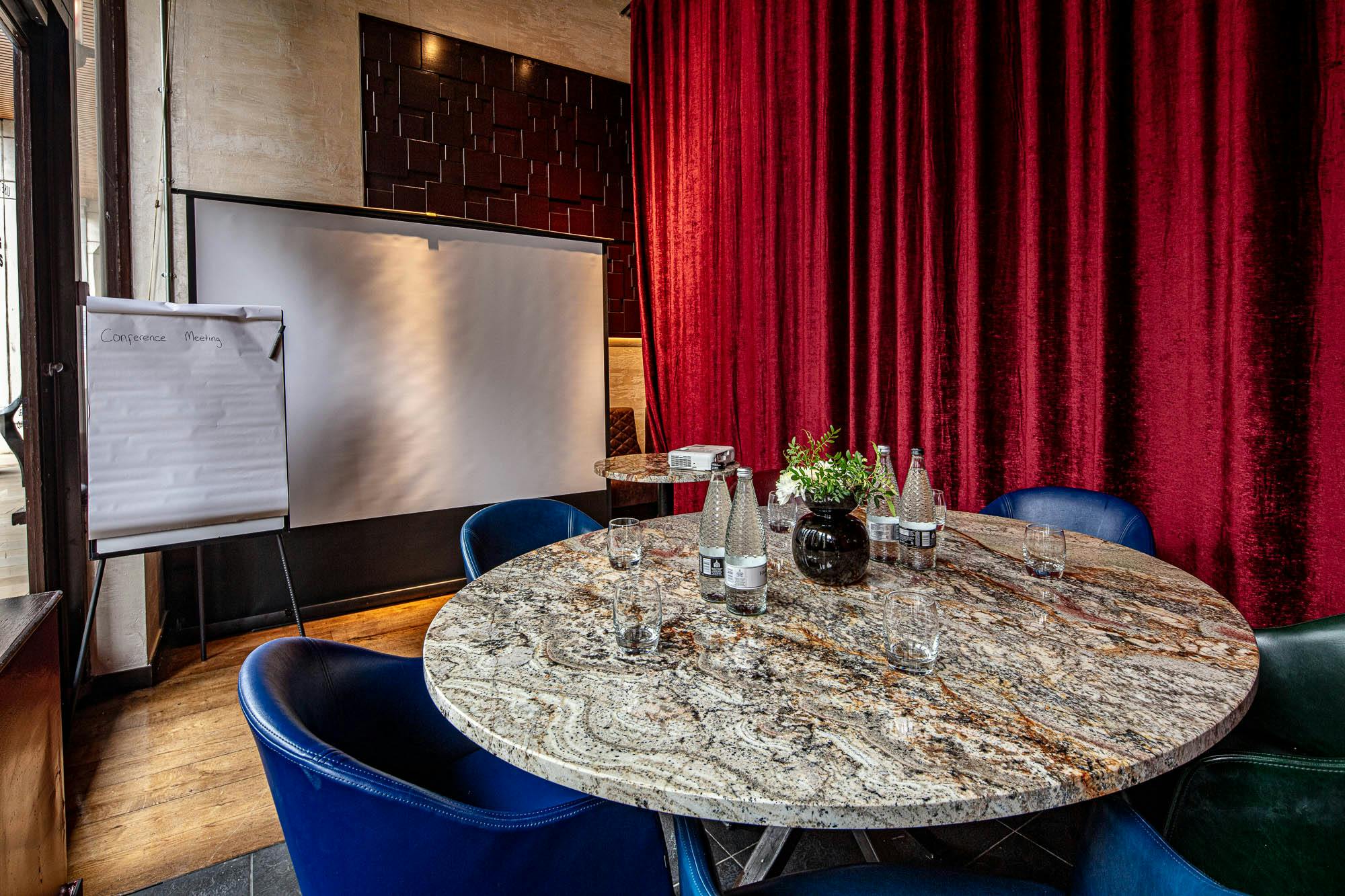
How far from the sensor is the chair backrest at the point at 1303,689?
46.5 inches

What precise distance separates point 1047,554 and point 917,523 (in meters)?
0.26

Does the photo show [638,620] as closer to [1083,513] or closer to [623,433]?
[1083,513]

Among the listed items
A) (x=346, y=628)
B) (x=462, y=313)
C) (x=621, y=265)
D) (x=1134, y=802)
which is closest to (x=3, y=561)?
(x=346, y=628)

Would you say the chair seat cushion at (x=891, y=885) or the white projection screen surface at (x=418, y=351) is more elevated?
the white projection screen surface at (x=418, y=351)

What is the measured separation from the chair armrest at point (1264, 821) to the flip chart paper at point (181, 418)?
2867 millimetres

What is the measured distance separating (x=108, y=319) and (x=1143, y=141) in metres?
3.43

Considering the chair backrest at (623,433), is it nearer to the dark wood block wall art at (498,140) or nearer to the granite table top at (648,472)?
the dark wood block wall art at (498,140)

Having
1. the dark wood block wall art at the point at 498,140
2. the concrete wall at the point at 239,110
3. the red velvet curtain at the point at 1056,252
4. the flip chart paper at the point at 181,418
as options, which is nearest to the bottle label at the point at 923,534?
the red velvet curtain at the point at 1056,252

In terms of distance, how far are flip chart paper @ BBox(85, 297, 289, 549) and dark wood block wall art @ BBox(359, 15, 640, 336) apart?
58.9 inches

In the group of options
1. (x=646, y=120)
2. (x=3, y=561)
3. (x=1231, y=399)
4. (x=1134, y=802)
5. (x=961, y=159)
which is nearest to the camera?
(x=1134, y=802)

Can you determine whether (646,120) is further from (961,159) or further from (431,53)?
(961,159)

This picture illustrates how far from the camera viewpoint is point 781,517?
1.82m

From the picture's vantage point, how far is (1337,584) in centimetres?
177

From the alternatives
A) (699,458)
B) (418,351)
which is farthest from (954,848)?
(418,351)
